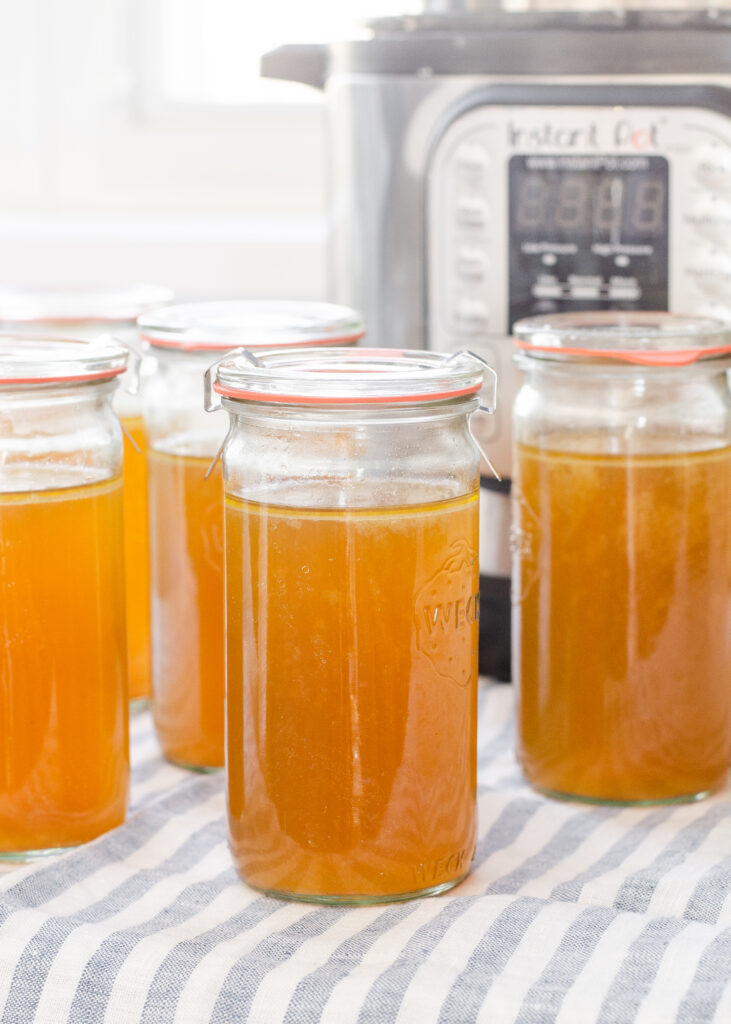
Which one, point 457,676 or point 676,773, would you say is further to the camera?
point 676,773

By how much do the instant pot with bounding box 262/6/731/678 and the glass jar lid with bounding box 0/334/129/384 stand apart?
0.81 ft

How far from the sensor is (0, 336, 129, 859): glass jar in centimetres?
64

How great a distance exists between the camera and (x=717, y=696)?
2.41ft

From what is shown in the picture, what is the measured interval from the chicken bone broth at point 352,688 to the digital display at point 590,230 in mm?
258

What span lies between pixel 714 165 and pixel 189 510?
37 cm

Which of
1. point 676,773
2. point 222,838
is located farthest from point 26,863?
point 676,773

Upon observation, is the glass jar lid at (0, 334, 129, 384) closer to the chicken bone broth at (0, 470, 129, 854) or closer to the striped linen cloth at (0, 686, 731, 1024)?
the chicken bone broth at (0, 470, 129, 854)

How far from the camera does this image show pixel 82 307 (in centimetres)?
93

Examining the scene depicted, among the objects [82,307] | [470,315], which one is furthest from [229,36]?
[470,315]

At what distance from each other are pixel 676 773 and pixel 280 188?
0.90 metres

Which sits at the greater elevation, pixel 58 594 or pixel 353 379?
pixel 353 379

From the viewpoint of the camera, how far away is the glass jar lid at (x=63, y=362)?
0.62 metres

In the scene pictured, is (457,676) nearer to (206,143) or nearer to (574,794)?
(574,794)

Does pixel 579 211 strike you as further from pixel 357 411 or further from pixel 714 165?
pixel 357 411
